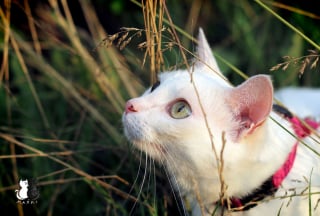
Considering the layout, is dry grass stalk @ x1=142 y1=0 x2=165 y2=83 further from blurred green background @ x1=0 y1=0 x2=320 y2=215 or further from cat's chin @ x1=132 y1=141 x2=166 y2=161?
cat's chin @ x1=132 y1=141 x2=166 y2=161

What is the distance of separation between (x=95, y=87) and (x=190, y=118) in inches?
46.1

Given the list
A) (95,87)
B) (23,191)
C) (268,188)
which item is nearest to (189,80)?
(268,188)

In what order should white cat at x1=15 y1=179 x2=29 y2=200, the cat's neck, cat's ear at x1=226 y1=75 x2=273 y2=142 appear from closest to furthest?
cat's ear at x1=226 y1=75 x2=273 y2=142, the cat's neck, white cat at x1=15 y1=179 x2=29 y2=200

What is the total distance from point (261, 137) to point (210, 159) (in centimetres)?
14

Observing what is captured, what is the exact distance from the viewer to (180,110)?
4.81 ft

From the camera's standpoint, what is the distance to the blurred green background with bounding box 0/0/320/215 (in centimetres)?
198

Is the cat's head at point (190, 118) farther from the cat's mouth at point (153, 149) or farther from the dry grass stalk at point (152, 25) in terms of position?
the dry grass stalk at point (152, 25)

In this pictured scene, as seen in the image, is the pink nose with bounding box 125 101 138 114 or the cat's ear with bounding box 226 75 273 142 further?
the pink nose with bounding box 125 101 138 114

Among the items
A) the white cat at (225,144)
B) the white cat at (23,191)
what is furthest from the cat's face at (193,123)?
the white cat at (23,191)

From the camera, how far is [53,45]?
9.20ft

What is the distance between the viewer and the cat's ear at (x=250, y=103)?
1353mm

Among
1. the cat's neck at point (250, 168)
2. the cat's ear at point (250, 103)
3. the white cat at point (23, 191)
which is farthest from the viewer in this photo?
the white cat at point (23, 191)

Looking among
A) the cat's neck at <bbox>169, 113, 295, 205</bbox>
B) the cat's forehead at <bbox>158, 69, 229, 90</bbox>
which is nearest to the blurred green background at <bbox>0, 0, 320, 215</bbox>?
the cat's forehead at <bbox>158, 69, 229, 90</bbox>

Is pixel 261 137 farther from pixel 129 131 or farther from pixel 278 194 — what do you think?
pixel 129 131
